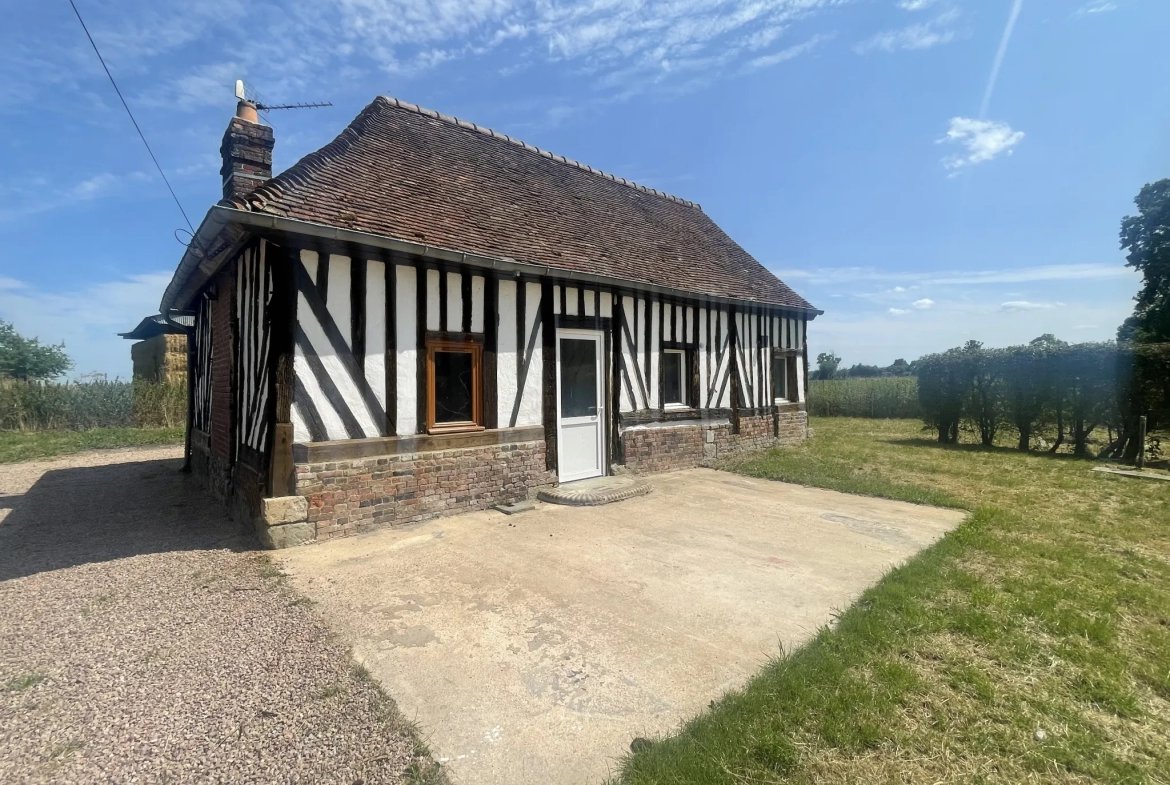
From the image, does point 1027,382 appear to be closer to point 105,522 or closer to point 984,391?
point 984,391

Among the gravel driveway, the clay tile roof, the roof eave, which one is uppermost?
the clay tile roof

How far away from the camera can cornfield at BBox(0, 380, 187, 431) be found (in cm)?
1409

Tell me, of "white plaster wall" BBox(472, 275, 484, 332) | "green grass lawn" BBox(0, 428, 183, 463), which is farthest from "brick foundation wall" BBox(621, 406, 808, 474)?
"green grass lawn" BBox(0, 428, 183, 463)

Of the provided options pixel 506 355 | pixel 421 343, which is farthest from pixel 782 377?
pixel 421 343

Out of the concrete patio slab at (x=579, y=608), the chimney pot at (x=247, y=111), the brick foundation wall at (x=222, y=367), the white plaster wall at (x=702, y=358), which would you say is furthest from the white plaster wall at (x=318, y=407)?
the white plaster wall at (x=702, y=358)

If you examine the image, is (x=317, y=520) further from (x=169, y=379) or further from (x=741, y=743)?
(x=169, y=379)

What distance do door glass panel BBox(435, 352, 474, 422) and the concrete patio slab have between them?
1.20m

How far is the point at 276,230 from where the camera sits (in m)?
4.72

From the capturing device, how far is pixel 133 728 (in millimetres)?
2262

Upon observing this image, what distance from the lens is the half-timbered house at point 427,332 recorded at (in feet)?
16.4

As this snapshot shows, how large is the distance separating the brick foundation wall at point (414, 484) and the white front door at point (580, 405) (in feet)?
1.91

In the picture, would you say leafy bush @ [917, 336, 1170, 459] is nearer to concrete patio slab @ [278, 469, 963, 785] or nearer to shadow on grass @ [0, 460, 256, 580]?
concrete patio slab @ [278, 469, 963, 785]

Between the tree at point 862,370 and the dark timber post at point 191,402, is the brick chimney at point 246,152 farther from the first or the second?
the tree at point 862,370

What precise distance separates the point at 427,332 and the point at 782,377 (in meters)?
8.84
